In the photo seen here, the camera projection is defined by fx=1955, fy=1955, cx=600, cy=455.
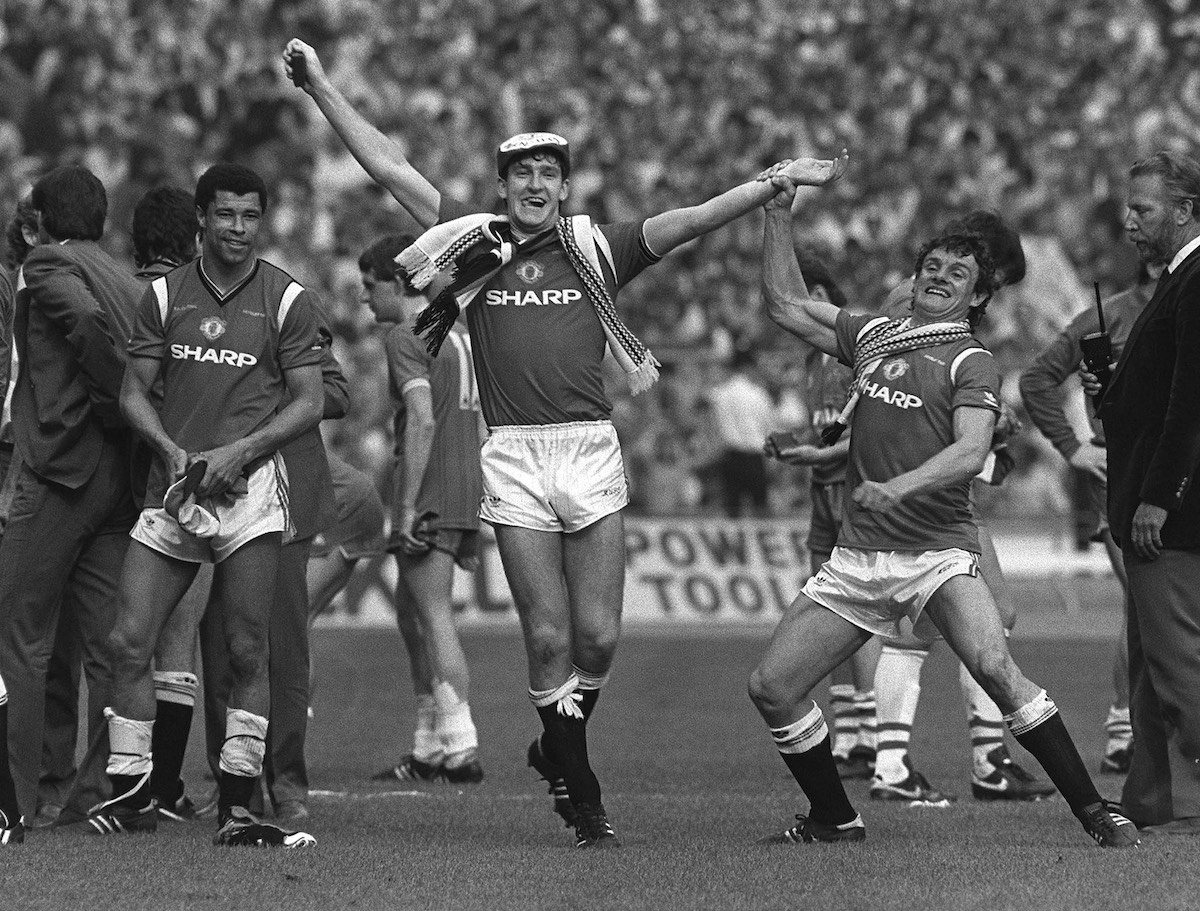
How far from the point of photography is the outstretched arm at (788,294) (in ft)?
24.5

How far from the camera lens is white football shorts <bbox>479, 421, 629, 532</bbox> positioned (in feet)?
23.8

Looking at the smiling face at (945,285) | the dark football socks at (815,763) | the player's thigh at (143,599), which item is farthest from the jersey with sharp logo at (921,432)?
the player's thigh at (143,599)

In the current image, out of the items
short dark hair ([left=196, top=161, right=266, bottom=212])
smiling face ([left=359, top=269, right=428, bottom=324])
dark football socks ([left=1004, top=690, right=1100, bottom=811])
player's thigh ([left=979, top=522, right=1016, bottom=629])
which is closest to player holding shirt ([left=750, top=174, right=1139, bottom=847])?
dark football socks ([left=1004, top=690, right=1100, bottom=811])

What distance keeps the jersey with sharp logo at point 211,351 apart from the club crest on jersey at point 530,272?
834 millimetres

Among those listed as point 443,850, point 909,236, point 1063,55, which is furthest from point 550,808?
point 1063,55

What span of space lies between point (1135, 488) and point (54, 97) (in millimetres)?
20443

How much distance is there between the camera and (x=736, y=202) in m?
7.14

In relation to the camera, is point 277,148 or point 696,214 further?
point 277,148

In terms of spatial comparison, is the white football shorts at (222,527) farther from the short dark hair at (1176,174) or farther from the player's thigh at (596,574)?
the short dark hair at (1176,174)

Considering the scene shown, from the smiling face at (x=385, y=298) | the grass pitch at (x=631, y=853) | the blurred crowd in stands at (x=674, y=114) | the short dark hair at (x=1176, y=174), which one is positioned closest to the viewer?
the grass pitch at (x=631, y=853)

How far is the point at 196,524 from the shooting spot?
7.02 m

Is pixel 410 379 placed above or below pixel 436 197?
below

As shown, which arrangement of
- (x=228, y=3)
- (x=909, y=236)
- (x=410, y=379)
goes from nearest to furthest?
(x=410, y=379), (x=909, y=236), (x=228, y=3)

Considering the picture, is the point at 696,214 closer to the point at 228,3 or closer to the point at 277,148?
the point at 277,148
